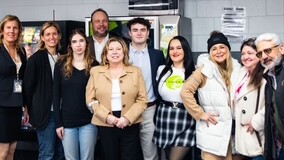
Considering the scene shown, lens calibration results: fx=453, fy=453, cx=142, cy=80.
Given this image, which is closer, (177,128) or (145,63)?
(177,128)

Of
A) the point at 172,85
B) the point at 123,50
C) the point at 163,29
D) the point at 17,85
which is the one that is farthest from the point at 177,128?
the point at 17,85

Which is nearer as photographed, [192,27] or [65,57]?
[65,57]

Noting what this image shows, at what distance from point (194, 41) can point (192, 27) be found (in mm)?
161

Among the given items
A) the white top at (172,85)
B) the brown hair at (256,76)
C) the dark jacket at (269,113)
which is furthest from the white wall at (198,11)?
the dark jacket at (269,113)

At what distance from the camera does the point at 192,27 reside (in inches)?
203

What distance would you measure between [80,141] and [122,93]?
575 mm

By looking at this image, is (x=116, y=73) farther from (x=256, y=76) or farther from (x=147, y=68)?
(x=256, y=76)

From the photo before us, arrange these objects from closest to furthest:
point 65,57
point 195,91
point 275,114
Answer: point 275,114 < point 195,91 < point 65,57

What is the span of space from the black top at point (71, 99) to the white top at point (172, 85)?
646 mm

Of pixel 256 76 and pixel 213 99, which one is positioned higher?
pixel 256 76

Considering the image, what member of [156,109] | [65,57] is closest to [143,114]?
[156,109]

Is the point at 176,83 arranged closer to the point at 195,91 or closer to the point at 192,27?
the point at 195,91

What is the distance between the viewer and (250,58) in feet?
11.1

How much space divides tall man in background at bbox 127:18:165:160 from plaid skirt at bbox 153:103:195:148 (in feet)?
0.74
